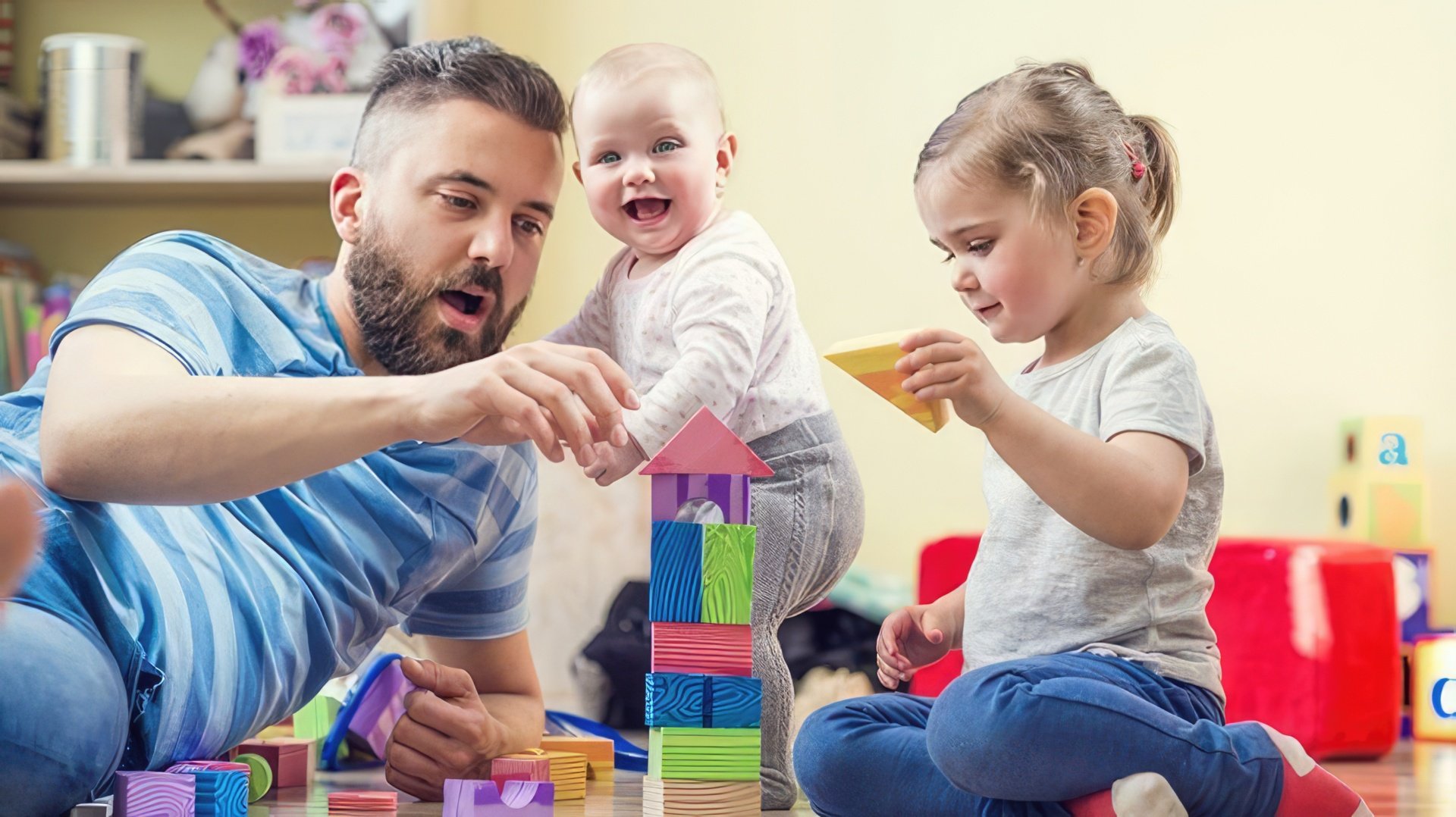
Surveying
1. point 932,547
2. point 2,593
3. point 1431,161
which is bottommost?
point 932,547

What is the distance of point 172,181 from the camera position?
104 inches

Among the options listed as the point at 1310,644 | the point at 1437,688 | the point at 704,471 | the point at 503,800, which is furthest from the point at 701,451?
the point at 1437,688

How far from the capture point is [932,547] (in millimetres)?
2656

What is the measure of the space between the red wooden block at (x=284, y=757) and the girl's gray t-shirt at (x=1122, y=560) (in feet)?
2.75

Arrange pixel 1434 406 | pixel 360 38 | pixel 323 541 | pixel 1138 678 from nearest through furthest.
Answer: pixel 1138 678 → pixel 323 541 → pixel 360 38 → pixel 1434 406

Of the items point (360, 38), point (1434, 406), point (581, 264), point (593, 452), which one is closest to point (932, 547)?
point (581, 264)

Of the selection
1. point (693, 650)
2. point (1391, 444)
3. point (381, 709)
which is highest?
point (1391, 444)

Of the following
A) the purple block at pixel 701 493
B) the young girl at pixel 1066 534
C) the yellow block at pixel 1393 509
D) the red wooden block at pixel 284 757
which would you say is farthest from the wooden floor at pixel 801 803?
the yellow block at pixel 1393 509

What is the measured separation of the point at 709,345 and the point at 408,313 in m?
0.34

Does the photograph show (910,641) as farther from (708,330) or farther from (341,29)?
(341,29)

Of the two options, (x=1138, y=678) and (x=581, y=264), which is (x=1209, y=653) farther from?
(x=581, y=264)

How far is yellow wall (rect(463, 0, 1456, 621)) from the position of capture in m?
3.05

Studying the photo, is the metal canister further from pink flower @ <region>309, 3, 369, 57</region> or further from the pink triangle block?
the pink triangle block

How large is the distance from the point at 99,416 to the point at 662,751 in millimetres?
515
